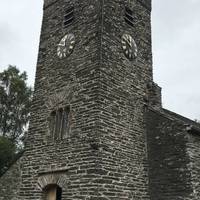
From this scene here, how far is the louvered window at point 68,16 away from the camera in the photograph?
45.5ft

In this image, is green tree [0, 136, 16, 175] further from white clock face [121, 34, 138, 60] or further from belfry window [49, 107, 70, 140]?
white clock face [121, 34, 138, 60]

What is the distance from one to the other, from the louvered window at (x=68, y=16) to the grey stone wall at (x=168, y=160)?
18.1 feet

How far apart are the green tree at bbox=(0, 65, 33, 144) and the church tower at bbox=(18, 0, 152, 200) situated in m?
13.4

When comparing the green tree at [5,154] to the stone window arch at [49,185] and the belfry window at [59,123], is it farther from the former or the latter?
the stone window arch at [49,185]

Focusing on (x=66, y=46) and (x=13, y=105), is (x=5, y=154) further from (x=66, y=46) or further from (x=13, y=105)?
(x=66, y=46)

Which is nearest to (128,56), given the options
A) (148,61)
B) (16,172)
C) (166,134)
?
(148,61)

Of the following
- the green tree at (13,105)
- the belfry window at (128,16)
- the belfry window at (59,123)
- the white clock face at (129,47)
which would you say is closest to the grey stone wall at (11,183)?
the belfry window at (59,123)

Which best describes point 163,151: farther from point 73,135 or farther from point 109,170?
point 73,135

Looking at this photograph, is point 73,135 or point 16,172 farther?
point 16,172

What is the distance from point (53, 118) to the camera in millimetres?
12602

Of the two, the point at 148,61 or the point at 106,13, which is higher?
the point at 106,13

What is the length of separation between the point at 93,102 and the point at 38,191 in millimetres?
3902

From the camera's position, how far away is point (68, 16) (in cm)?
1414

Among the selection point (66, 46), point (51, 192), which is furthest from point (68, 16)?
point (51, 192)
